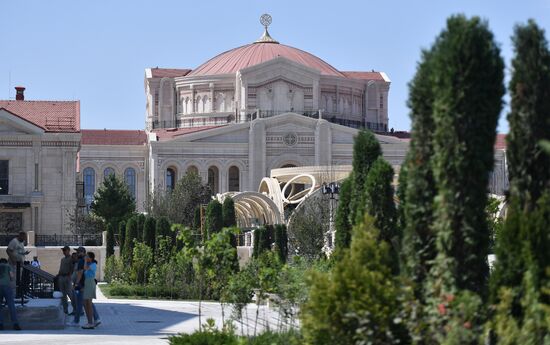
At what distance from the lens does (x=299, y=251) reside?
52969 millimetres

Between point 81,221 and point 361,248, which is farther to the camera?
point 81,221

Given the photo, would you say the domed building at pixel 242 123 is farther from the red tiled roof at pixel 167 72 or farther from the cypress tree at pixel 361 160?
the cypress tree at pixel 361 160

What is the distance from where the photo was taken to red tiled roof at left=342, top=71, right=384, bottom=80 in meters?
115

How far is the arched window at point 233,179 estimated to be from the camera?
328 feet

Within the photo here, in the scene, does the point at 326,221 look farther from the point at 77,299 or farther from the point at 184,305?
the point at 77,299

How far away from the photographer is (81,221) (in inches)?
2997

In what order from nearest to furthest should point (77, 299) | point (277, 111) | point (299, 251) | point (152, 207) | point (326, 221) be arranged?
point (77, 299) → point (299, 251) → point (326, 221) → point (152, 207) → point (277, 111)

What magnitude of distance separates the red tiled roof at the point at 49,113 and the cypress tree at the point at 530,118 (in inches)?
2490

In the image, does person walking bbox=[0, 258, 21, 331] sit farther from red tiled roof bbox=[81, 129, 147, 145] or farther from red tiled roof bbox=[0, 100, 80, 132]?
red tiled roof bbox=[81, 129, 147, 145]

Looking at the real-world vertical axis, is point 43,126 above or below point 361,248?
above

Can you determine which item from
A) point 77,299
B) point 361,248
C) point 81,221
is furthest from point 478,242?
point 81,221

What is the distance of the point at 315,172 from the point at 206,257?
64.4 meters

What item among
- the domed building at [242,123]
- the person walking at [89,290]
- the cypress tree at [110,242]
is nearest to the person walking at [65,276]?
the person walking at [89,290]

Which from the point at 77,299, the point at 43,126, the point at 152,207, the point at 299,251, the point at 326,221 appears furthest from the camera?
the point at 152,207
